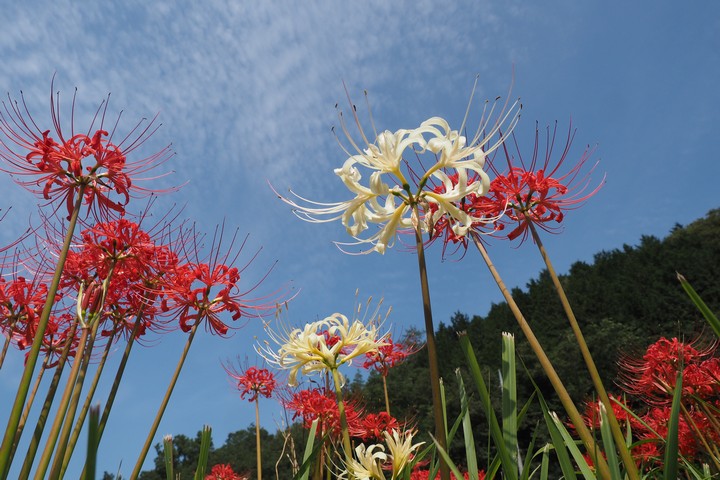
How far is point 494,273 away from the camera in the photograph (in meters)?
2.68

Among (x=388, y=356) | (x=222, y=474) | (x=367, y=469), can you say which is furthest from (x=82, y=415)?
(x=222, y=474)

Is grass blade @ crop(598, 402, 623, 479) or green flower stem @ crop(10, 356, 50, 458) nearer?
grass blade @ crop(598, 402, 623, 479)

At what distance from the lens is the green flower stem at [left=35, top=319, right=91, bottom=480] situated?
221 cm

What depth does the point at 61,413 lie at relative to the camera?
234cm

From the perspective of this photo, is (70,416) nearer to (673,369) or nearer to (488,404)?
(488,404)

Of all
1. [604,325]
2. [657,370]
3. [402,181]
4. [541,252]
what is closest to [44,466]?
[402,181]

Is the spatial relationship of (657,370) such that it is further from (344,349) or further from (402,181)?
(402,181)

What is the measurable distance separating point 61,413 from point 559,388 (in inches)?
83.3

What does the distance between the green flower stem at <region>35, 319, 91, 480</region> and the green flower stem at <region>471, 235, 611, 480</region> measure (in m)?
1.92

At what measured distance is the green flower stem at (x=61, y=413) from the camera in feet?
7.26

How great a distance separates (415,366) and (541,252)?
33.5 metres

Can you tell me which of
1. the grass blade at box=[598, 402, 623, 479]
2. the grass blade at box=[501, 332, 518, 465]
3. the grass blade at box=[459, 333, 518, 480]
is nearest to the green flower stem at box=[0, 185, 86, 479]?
the grass blade at box=[459, 333, 518, 480]

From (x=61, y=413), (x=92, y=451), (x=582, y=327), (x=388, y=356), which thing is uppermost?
(x=582, y=327)

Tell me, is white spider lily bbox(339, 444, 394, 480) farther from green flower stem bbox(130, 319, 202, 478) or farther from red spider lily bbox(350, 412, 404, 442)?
red spider lily bbox(350, 412, 404, 442)
